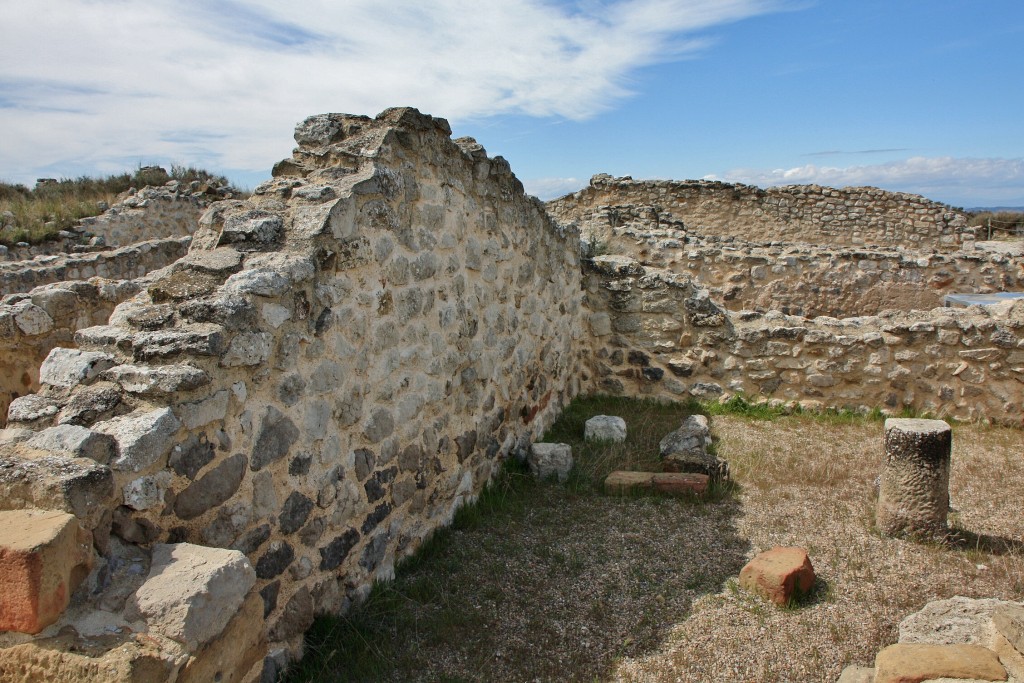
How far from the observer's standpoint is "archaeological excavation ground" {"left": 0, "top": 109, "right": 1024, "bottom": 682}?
2135mm

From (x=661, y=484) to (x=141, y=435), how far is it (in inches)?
137

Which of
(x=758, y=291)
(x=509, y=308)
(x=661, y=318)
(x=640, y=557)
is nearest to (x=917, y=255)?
(x=758, y=291)

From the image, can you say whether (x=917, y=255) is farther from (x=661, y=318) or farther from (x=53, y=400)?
(x=53, y=400)

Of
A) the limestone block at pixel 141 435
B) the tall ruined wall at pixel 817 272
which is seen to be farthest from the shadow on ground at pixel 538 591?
the tall ruined wall at pixel 817 272

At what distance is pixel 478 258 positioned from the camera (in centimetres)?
471

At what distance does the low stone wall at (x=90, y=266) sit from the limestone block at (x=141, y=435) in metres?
5.09

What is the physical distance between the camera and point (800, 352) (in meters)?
6.74

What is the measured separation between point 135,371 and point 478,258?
263cm

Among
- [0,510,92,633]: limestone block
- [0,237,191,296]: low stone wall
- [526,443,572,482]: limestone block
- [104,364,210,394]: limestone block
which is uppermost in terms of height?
[0,237,191,296]: low stone wall

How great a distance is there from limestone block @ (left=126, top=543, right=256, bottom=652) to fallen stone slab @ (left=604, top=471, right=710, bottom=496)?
3.05 metres

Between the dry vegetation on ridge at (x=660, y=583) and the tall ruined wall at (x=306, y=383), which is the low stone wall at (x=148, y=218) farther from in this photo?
the dry vegetation on ridge at (x=660, y=583)

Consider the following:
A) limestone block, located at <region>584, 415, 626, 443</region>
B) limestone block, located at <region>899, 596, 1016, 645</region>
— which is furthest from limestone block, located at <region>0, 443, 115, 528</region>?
limestone block, located at <region>584, 415, 626, 443</region>

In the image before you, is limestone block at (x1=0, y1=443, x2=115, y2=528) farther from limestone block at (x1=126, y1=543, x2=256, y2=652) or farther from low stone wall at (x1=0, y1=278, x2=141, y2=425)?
low stone wall at (x1=0, y1=278, x2=141, y2=425)

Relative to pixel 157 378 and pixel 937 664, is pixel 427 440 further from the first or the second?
pixel 937 664
